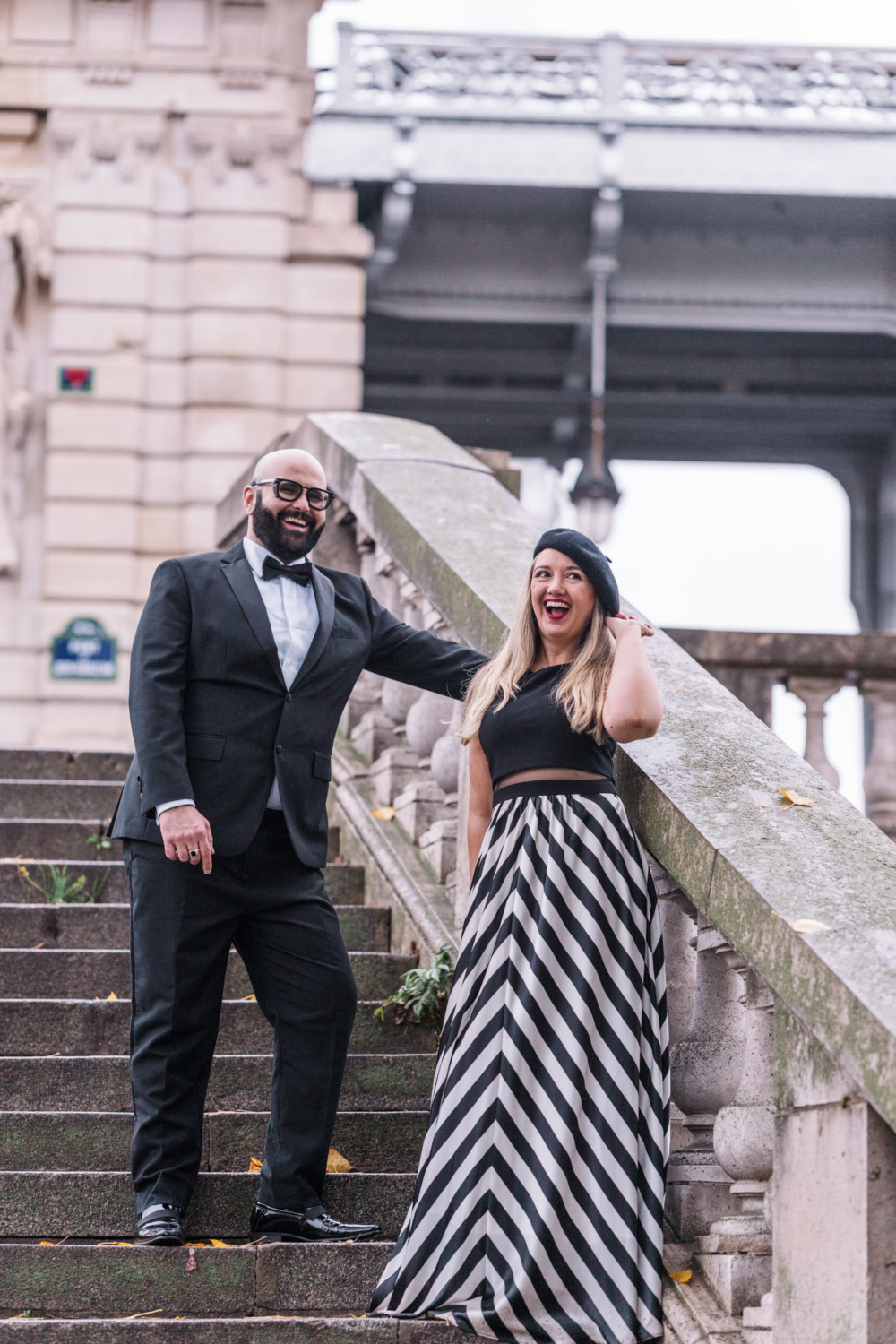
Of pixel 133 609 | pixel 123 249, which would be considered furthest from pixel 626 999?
pixel 123 249

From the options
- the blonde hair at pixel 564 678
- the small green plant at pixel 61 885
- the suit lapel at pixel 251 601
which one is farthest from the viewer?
the small green plant at pixel 61 885

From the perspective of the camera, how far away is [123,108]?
43.9 feet

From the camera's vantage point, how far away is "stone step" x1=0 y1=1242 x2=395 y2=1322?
3.04 meters

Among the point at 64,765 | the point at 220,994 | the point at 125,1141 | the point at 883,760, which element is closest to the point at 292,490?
the point at 220,994

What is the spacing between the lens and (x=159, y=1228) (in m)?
3.20

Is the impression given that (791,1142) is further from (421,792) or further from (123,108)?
(123,108)

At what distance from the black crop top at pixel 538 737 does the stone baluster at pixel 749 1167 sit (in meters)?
0.55

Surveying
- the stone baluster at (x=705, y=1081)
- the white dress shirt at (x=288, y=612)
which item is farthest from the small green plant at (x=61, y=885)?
the stone baluster at (x=705, y=1081)

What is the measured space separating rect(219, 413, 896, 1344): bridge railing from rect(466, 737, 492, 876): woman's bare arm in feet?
0.94

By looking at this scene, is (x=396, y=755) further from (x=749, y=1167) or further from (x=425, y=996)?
(x=749, y=1167)

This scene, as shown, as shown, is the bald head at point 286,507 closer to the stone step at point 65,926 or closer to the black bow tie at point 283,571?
the black bow tie at point 283,571

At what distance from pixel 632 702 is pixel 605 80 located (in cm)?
1184

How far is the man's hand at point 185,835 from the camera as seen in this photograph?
3367mm

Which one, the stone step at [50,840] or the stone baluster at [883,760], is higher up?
the stone baluster at [883,760]
